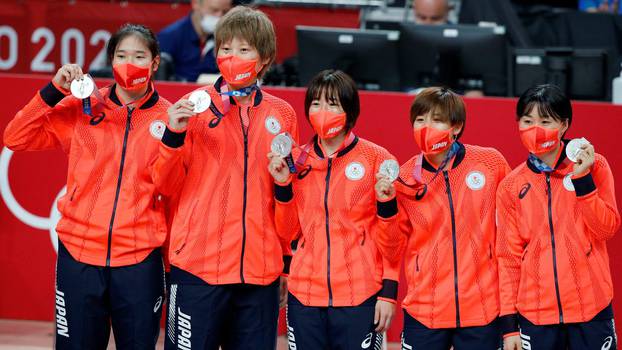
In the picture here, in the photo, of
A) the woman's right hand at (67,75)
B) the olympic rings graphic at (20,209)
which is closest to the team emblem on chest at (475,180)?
the woman's right hand at (67,75)

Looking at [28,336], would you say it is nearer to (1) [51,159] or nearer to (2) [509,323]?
(1) [51,159]

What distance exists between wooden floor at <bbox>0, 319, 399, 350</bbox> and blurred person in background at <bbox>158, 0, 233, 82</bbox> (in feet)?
8.31

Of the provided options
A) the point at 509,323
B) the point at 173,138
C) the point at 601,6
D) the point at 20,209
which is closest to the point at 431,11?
the point at 601,6

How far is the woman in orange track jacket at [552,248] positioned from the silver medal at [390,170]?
23.8 inches

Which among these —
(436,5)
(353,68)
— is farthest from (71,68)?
(436,5)

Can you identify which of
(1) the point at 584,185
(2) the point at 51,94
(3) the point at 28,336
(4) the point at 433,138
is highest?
(2) the point at 51,94

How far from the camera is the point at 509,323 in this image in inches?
208

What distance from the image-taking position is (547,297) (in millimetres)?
5285

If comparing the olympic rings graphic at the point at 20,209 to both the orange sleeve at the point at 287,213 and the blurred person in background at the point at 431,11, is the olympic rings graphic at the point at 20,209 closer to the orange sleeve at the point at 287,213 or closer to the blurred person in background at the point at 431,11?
the orange sleeve at the point at 287,213

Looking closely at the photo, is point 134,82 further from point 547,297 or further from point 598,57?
point 598,57

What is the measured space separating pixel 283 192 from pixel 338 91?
57 cm

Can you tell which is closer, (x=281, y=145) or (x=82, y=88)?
(x=281, y=145)

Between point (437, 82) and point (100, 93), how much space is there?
145 inches

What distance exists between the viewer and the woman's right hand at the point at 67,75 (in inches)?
211
